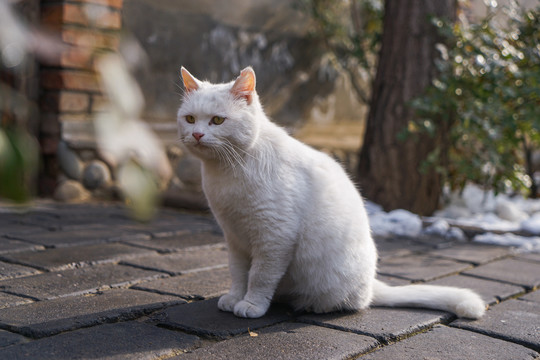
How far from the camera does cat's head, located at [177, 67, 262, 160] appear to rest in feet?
7.09

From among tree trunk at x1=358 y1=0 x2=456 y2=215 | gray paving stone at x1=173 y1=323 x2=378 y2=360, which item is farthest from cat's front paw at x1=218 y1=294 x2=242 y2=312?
tree trunk at x1=358 y1=0 x2=456 y2=215

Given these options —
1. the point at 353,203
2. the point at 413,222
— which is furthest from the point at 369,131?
the point at 353,203

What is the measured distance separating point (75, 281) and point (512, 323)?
1898mm

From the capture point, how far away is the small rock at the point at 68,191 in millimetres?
5031

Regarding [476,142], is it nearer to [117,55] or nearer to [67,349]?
[67,349]

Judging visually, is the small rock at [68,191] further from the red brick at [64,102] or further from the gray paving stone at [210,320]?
the gray paving stone at [210,320]

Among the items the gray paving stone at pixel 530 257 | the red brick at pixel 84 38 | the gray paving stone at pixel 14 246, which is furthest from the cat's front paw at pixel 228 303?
the gray paving stone at pixel 530 257

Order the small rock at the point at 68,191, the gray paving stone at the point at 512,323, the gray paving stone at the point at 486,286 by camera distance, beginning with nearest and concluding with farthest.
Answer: the gray paving stone at the point at 512,323 → the gray paving stone at the point at 486,286 → the small rock at the point at 68,191

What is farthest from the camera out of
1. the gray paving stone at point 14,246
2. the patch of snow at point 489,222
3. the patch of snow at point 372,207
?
the patch of snow at point 372,207

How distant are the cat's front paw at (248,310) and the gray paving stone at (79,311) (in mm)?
323

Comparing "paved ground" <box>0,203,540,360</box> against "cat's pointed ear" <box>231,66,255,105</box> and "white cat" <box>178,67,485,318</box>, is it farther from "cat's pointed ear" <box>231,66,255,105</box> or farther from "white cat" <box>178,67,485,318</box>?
"cat's pointed ear" <box>231,66,255,105</box>

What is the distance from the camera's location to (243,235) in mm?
2254

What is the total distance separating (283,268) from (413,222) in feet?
7.90

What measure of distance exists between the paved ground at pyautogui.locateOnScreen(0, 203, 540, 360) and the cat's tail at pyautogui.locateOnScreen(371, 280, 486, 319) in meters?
0.04
